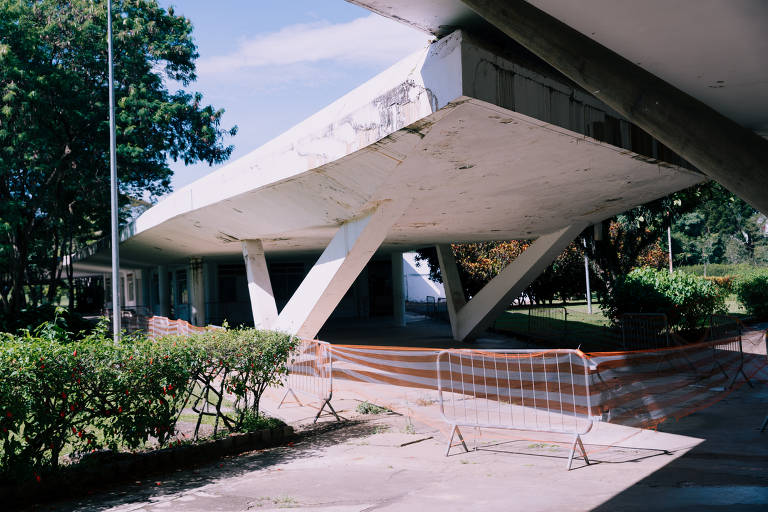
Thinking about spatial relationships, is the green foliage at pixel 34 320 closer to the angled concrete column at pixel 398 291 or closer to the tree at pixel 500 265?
the angled concrete column at pixel 398 291

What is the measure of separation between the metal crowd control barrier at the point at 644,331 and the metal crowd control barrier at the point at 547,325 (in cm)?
400

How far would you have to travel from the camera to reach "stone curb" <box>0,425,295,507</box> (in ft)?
19.4

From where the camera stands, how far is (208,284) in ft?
102

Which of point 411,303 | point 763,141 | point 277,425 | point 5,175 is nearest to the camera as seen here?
point 763,141

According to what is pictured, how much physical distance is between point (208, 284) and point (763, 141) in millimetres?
29111

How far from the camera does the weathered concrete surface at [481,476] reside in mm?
5438

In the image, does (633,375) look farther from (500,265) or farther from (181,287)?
(181,287)

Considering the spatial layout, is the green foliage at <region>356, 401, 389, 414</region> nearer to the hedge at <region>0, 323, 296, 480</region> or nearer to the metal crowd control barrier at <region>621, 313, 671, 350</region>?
the hedge at <region>0, 323, 296, 480</region>

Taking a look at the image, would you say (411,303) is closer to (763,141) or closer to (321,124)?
(321,124)

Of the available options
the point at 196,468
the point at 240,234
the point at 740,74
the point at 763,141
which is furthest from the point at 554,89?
the point at 240,234

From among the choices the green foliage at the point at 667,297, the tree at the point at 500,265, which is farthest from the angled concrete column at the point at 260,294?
the tree at the point at 500,265

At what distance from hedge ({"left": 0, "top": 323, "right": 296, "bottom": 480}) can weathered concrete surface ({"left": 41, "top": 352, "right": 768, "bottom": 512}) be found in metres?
0.63

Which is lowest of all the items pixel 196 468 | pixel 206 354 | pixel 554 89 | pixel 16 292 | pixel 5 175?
pixel 196 468

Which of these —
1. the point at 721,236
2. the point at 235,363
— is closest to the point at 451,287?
the point at 235,363
